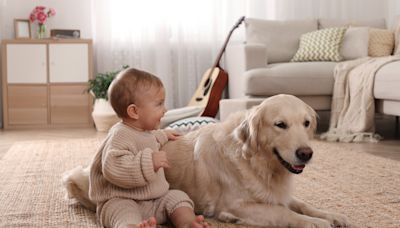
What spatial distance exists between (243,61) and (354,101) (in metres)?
0.94

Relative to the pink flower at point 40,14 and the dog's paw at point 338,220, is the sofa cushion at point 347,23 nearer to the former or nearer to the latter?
the pink flower at point 40,14

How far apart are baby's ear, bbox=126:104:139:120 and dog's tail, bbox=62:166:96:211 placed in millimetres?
354

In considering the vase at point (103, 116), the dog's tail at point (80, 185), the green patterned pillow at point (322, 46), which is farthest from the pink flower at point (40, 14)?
the dog's tail at point (80, 185)

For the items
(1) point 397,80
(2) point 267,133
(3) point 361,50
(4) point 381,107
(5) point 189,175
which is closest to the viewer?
(2) point 267,133

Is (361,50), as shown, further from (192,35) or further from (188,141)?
(188,141)

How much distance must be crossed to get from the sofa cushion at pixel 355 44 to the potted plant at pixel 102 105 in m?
2.08

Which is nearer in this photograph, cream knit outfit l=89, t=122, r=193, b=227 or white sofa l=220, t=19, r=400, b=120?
cream knit outfit l=89, t=122, r=193, b=227

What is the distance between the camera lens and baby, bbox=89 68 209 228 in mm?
1598

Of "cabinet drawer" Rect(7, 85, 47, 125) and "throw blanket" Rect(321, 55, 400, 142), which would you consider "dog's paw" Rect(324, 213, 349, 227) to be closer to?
"throw blanket" Rect(321, 55, 400, 142)

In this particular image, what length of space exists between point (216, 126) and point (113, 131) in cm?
35

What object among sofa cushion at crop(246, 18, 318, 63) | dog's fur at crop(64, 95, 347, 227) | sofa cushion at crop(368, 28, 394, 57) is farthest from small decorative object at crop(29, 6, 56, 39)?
dog's fur at crop(64, 95, 347, 227)

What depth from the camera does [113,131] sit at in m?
1.71

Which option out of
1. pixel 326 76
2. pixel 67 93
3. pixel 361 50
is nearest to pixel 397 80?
pixel 326 76

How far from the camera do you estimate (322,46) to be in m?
4.84
